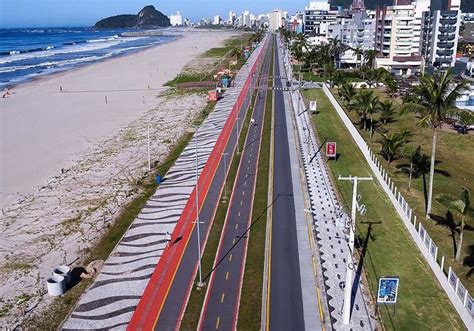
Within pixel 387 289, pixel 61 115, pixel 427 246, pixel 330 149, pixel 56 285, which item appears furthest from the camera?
pixel 61 115

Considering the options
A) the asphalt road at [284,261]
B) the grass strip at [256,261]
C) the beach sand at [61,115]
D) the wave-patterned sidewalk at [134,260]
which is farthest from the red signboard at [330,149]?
the beach sand at [61,115]

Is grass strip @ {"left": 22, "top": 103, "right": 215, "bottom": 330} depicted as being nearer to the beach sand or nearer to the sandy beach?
the sandy beach

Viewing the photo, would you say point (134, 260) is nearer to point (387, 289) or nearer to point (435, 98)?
point (387, 289)

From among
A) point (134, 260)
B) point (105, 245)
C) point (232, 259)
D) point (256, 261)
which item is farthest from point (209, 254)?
point (105, 245)

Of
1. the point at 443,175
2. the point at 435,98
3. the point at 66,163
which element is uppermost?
the point at 435,98

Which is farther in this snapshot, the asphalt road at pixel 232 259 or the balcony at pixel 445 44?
the balcony at pixel 445 44

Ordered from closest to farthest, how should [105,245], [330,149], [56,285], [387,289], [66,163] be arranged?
[387,289]
[56,285]
[105,245]
[330,149]
[66,163]

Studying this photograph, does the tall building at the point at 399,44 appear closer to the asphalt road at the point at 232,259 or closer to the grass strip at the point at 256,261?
the asphalt road at the point at 232,259
